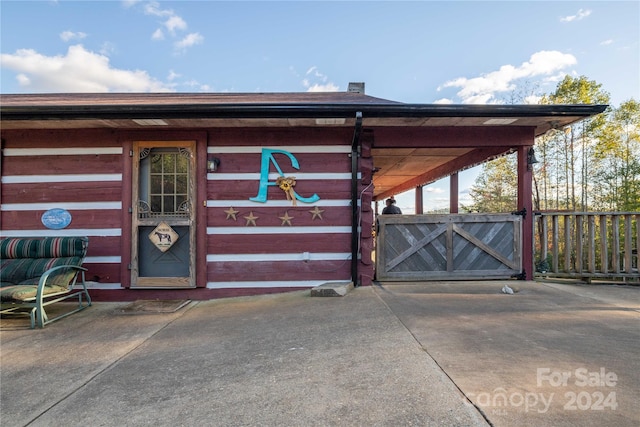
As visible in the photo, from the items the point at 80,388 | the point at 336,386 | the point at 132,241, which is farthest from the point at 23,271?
the point at 336,386

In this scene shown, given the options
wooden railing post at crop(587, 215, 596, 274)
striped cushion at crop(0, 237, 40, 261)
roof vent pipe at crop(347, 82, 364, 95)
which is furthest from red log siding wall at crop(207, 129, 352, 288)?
wooden railing post at crop(587, 215, 596, 274)

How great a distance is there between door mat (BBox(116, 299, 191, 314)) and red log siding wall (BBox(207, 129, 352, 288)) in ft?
1.57

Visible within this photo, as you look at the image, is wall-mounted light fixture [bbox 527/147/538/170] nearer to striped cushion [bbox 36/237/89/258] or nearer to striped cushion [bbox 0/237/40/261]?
striped cushion [bbox 36/237/89/258]

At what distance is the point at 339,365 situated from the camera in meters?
2.08

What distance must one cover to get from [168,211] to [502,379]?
14.2 feet

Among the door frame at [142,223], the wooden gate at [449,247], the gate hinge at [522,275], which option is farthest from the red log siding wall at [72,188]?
the gate hinge at [522,275]

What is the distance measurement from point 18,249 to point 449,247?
5.93m

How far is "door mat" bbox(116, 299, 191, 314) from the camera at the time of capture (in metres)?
3.81

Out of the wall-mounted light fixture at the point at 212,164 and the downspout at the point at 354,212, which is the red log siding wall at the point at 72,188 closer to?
the wall-mounted light fixture at the point at 212,164

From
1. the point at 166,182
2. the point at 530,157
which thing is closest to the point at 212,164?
the point at 166,182

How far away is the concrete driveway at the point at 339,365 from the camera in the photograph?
5.11ft

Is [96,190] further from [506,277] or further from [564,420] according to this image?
[506,277]

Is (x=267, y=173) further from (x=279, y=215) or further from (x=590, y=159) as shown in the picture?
(x=590, y=159)

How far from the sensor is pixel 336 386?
1802mm
